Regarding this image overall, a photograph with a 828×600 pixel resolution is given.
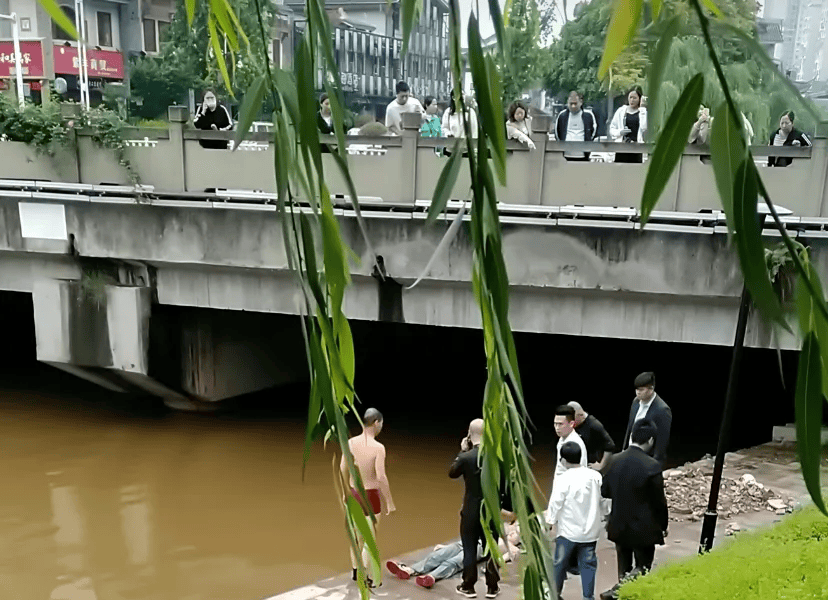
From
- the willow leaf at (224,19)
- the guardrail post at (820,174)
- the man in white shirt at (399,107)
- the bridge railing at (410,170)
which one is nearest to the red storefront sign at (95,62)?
the bridge railing at (410,170)

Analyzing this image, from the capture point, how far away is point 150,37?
3347 centimetres

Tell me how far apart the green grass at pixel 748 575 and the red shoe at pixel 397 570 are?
2.05 metres

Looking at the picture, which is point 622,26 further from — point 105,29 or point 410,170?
point 105,29

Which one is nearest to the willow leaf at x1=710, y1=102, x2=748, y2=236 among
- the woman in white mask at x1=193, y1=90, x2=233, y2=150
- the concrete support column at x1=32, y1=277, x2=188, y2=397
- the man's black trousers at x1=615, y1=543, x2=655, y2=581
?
the man's black trousers at x1=615, y1=543, x2=655, y2=581

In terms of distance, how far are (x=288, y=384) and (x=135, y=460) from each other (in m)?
3.17

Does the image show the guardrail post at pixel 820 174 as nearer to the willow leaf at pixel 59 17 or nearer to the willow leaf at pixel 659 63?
the willow leaf at pixel 659 63

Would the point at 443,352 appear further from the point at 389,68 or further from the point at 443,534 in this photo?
the point at 389,68

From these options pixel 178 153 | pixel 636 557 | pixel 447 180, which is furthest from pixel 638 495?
pixel 178 153

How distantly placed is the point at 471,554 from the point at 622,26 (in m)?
5.44

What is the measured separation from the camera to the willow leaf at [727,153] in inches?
36.5

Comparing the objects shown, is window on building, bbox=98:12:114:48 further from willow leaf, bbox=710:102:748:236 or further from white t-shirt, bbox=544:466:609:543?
willow leaf, bbox=710:102:748:236

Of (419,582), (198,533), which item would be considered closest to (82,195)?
(198,533)

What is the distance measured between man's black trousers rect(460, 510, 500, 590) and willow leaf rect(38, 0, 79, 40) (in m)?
5.14

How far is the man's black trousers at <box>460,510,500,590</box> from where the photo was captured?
588 centimetres
